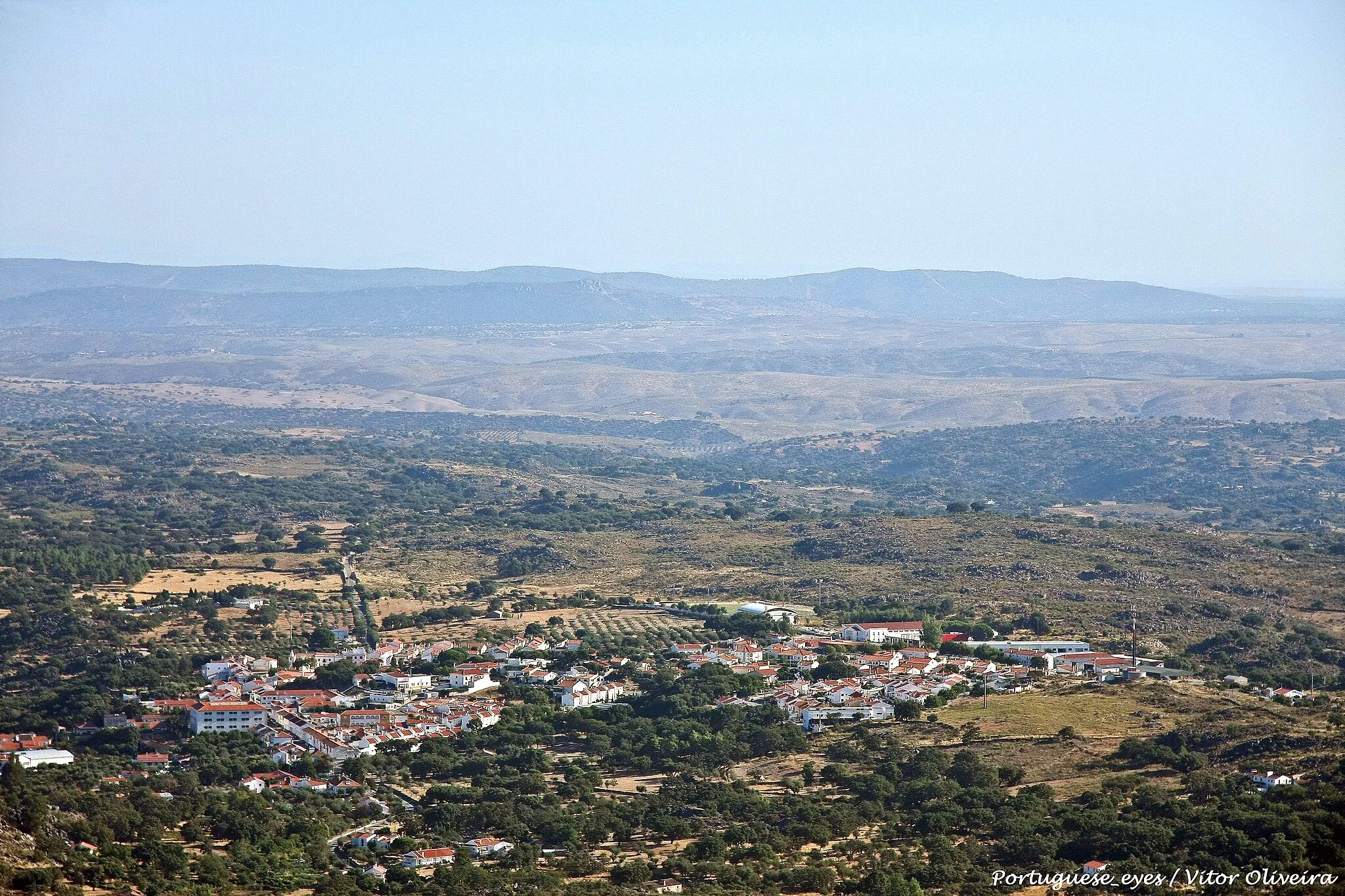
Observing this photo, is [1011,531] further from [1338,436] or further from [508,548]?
[1338,436]

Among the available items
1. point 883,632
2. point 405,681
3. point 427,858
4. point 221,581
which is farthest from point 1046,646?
point 221,581

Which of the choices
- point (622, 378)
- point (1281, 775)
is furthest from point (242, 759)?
point (622, 378)

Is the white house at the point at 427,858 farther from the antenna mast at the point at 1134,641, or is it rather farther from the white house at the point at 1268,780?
the antenna mast at the point at 1134,641

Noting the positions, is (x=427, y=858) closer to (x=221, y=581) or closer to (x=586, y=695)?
(x=586, y=695)

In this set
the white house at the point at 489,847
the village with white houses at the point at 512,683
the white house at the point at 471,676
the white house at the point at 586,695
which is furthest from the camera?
the white house at the point at 471,676

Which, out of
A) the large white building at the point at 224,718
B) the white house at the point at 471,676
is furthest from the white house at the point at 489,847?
the white house at the point at 471,676

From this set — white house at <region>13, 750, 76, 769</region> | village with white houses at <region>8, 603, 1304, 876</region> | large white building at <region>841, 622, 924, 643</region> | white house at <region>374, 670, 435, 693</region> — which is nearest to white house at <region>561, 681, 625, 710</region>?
village with white houses at <region>8, 603, 1304, 876</region>
